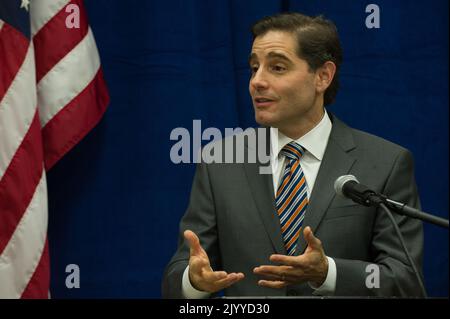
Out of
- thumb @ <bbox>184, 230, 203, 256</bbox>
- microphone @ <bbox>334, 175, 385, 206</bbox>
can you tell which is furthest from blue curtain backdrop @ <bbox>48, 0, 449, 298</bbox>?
microphone @ <bbox>334, 175, 385, 206</bbox>

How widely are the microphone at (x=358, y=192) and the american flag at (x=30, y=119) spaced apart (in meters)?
1.65

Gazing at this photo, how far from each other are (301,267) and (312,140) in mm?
623

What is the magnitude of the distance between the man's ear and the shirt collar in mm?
139

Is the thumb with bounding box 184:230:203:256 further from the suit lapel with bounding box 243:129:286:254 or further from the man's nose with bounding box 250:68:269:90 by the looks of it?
the man's nose with bounding box 250:68:269:90

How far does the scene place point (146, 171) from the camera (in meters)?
3.60

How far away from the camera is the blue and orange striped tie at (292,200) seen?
2.48 m

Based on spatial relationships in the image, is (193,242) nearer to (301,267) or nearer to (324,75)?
(301,267)

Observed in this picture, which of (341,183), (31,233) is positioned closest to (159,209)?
(31,233)

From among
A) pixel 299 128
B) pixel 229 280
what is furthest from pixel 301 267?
pixel 299 128

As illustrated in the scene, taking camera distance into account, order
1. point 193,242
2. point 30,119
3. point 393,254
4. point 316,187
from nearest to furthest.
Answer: point 193,242 < point 393,254 < point 316,187 < point 30,119

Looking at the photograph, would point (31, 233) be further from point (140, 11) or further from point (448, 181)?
point (448, 181)

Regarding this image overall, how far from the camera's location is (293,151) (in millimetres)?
2600
